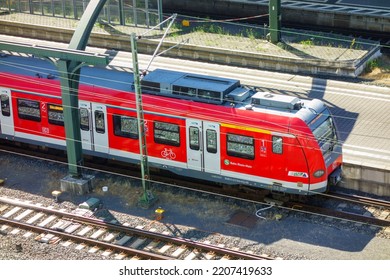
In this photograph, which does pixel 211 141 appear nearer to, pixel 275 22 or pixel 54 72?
pixel 54 72

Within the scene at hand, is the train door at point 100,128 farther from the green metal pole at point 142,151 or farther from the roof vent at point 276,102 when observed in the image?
the roof vent at point 276,102

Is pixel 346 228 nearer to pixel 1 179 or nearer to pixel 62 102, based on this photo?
pixel 62 102

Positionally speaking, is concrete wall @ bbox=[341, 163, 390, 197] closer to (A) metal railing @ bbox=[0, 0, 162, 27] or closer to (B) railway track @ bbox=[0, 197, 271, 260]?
(B) railway track @ bbox=[0, 197, 271, 260]

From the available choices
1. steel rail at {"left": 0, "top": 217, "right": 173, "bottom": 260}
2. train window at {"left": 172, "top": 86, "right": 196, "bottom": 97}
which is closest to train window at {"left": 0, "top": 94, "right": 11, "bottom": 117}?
steel rail at {"left": 0, "top": 217, "right": 173, "bottom": 260}

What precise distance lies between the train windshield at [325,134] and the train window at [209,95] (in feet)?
10.7

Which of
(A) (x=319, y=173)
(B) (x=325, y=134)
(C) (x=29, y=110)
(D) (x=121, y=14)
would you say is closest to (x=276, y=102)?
(B) (x=325, y=134)

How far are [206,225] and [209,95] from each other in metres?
4.19

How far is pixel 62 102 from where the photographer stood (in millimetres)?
28766

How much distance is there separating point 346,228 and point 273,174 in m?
2.74

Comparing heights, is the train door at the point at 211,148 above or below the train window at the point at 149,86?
below

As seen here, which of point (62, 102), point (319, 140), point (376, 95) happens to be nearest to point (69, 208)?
point (62, 102)

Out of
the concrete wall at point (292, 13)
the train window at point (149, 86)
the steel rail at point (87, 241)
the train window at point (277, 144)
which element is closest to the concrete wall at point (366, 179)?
the train window at point (277, 144)

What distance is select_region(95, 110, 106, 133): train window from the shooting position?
29531 mm

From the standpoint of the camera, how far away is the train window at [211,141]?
27.5m
